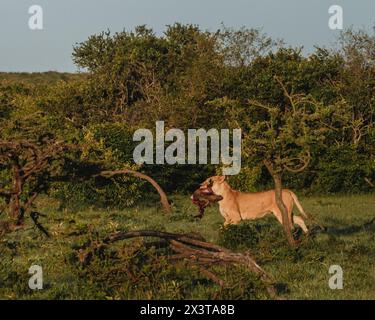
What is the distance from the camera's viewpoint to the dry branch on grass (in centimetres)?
887

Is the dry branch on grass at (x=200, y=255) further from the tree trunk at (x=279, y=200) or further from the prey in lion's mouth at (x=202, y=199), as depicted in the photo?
the tree trunk at (x=279, y=200)

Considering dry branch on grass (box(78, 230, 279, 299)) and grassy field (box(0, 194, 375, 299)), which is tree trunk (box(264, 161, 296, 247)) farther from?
dry branch on grass (box(78, 230, 279, 299))

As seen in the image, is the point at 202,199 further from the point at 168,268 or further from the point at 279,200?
the point at 168,268

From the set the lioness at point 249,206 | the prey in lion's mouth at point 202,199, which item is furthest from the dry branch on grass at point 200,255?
the lioness at point 249,206

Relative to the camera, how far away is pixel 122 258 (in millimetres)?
9117

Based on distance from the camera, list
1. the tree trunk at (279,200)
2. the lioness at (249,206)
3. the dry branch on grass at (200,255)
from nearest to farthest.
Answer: the dry branch on grass at (200,255)
the tree trunk at (279,200)
the lioness at (249,206)

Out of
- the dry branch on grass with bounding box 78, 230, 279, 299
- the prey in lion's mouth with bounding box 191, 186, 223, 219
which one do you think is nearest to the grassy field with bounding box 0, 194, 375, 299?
the dry branch on grass with bounding box 78, 230, 279, 299

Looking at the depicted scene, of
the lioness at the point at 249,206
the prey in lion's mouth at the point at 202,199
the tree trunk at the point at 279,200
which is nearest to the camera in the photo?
the prey in lion's mouth at the point at 202,199

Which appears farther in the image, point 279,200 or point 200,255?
point 279,200

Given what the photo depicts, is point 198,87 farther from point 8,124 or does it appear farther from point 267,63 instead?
point 8,124

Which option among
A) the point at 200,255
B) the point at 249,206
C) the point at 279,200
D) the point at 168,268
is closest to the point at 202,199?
the point at 279,200

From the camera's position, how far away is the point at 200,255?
9.41m

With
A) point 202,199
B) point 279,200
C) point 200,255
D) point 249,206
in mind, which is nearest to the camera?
point 200,255

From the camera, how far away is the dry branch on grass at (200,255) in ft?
29.1
